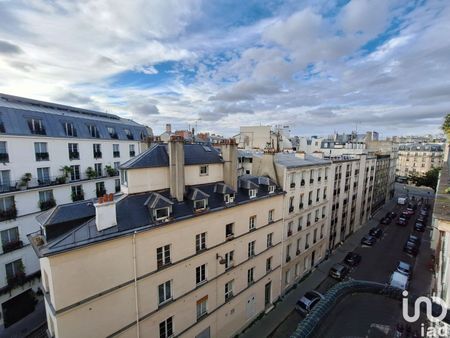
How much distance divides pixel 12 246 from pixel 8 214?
118 inches

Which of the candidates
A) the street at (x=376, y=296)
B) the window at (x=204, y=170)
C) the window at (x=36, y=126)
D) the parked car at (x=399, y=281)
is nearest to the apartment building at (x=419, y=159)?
the street at (x=376, y=296)

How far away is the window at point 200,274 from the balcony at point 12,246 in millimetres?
18212

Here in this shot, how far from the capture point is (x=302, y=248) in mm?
27859

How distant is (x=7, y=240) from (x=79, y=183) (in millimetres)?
8367

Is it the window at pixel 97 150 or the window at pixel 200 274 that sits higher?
the window at pixel 97 150

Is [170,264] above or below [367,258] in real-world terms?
above

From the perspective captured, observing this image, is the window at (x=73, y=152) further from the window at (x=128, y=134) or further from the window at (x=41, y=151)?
the window at (x=128, y=134)

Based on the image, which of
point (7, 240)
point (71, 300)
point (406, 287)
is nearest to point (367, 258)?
point (406, 287)

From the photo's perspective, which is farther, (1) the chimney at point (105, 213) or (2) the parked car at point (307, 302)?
(2) the parked car at point (307, 302)

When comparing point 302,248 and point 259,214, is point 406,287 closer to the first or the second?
point 302,248

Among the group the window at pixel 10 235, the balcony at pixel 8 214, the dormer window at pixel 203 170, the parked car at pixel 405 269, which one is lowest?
the parked car at pixel 405 269

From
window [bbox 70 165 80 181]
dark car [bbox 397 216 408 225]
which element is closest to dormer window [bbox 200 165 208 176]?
window [bbox 70 165 80 181]

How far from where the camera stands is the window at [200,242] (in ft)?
54.4

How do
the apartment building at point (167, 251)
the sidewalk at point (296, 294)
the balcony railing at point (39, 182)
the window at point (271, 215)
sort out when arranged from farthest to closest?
the window at point (271, 215) → the balcony railing at point (39, 182) → the sidewalk at point (296, 294) → the apartment building at point (167, 251)
